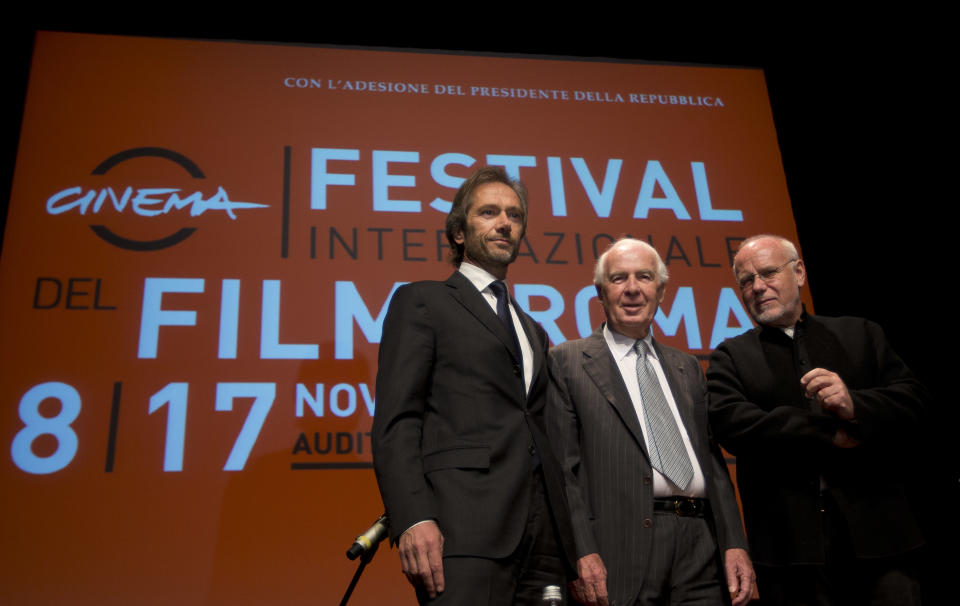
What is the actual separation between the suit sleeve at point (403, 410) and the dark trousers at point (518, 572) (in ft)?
0.42

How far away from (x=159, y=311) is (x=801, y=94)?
3.66 metres

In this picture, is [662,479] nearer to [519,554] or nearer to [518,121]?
[519,554]

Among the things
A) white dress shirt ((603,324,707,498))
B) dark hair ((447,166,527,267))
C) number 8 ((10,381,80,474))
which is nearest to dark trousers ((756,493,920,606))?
white dress shirt ((603,324,707,498))

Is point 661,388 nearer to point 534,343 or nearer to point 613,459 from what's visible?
point 613,459

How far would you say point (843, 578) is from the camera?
1.84 metres

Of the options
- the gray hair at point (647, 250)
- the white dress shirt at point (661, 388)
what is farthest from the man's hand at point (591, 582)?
the gray hair at point (647, 250)

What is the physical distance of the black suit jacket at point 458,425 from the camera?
161 cm

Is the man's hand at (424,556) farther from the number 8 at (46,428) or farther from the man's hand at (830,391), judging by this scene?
the number 8 at (46,428)

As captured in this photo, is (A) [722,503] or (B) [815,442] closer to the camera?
(B) [815,442]

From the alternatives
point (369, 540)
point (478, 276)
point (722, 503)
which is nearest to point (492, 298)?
point (478, 276)

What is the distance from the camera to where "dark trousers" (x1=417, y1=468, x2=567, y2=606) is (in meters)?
1.55

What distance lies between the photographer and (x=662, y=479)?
6.37ft

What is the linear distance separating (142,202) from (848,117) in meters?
3.80

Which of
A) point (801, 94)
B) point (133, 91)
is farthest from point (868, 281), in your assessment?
point (133, 91)
